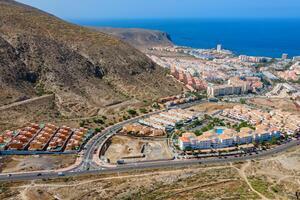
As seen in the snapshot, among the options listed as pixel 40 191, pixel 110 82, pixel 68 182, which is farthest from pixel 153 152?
pixel 110 82

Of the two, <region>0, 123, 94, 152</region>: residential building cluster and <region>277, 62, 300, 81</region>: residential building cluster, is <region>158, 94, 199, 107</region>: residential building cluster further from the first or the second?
<region>277, 62, 300, 81</region>: residential building cluster

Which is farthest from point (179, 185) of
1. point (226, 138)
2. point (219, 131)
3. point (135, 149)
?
point (219, 131)

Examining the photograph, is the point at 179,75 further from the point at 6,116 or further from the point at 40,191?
the point at 40,191

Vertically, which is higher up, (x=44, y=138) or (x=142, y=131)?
(x=142, y=131)

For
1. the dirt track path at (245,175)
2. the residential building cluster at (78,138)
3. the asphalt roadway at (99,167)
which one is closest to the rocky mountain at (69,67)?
the residential building cluster at (78,138)

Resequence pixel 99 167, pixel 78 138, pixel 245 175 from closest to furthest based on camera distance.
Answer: pixel 245 175
pixel 99 167
pixel 78 138

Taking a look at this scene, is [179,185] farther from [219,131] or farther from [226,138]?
[219,131]
